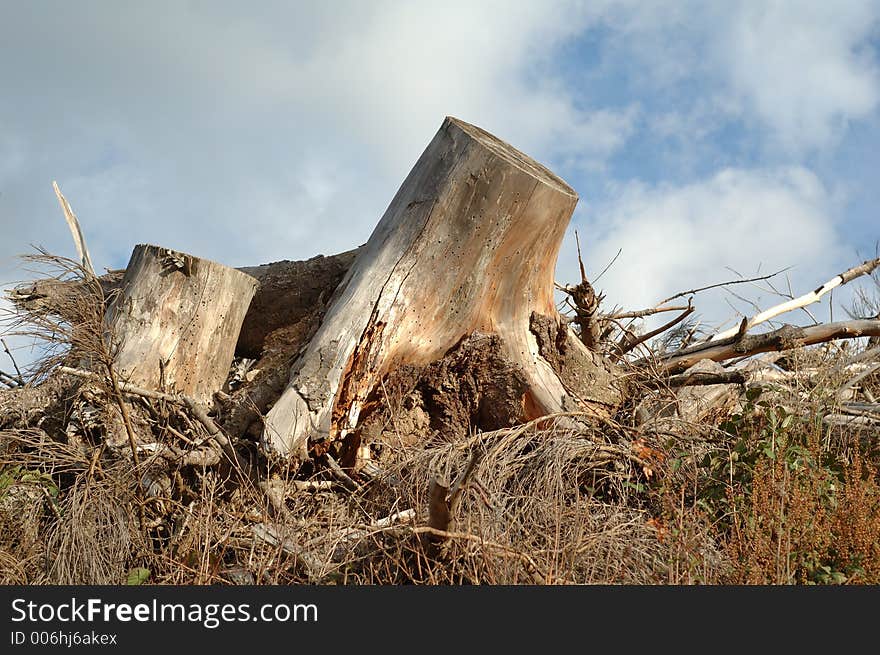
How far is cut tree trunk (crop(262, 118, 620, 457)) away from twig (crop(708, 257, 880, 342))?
11.1 feet

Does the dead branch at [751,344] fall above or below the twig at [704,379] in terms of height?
above

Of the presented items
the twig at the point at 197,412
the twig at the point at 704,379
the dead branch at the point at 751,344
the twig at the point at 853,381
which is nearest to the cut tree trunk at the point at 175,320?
the twig at the point at 197,412

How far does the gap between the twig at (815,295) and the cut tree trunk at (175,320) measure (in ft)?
16.3

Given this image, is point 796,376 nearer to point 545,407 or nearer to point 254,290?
point 545,407

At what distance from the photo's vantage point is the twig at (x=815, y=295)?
8602 millimetres

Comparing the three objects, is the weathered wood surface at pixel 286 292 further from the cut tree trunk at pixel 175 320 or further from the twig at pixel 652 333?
the twig at pixel 652 333

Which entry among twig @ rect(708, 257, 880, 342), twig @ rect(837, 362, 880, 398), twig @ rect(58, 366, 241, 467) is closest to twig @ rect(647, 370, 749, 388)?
twig @ rect(837, 362, 880, 398)

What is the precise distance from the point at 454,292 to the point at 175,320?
2.04 meters

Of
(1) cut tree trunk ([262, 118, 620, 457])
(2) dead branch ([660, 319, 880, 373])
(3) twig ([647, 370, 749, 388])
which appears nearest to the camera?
(1) cut tree trunk ([262, 118, 620, 457])

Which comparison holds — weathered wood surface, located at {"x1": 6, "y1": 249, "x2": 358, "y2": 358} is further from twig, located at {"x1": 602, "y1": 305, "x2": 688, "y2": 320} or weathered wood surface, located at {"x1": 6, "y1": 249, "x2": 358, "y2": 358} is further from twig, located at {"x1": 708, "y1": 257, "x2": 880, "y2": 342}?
twig, located at {"x1": 708, "y1": 257, "x2": 880, "y2": 342}

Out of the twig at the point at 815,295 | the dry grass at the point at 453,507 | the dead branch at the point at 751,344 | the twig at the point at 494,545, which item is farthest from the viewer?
the twig at the point at 815,295

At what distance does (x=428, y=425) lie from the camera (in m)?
5.70

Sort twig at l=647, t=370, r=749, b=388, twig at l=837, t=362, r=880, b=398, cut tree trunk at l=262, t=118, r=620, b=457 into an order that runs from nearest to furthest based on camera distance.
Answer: cut tree trunk at l=262, t=118, r=620, b=457, twig at l=837, t=362, r=880, b=398, twig at l=647, t=370, r=749, b=388

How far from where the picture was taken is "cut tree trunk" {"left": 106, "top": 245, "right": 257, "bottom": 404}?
5.78 meters
